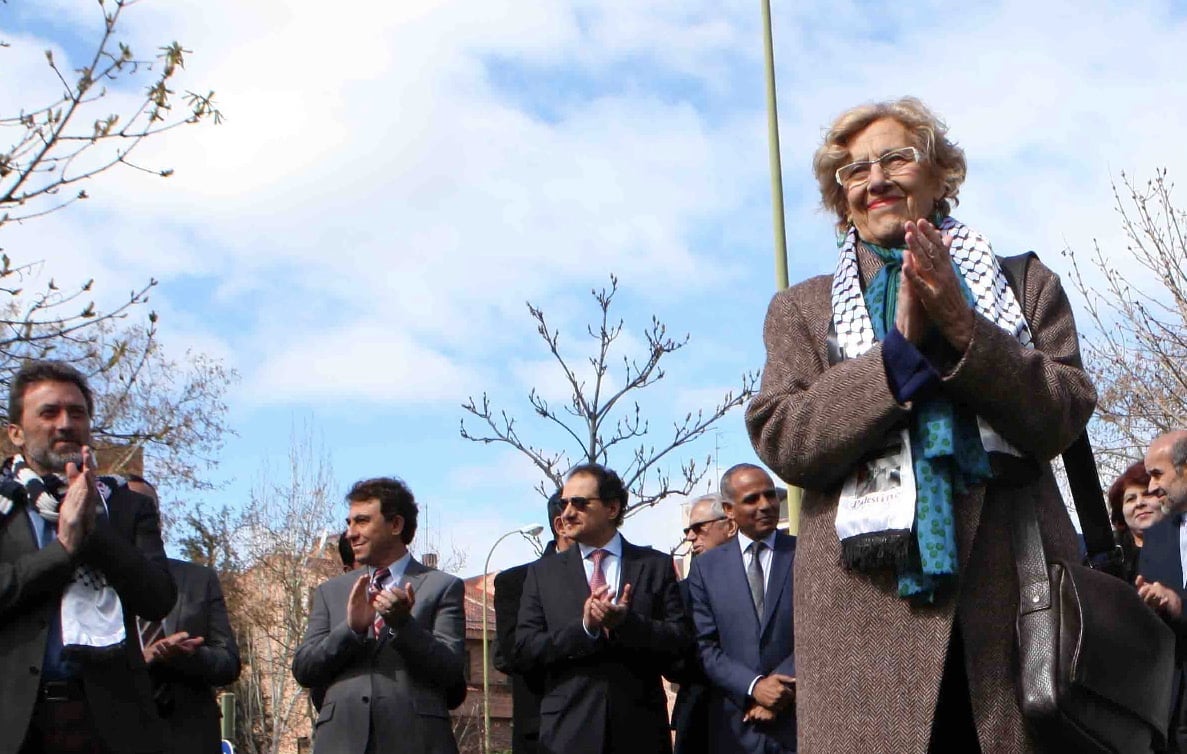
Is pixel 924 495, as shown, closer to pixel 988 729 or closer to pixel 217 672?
pixel 988 729

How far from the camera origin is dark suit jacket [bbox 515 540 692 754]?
7.47 metres

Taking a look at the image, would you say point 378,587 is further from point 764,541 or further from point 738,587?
point 764,541

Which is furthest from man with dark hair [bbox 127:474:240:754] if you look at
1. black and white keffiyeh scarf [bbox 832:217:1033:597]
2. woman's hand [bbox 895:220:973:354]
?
woman's hand [bbox 895:220:973:354]

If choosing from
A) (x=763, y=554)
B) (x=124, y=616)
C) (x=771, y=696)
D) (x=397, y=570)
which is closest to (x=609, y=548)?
(x=763, y=554)

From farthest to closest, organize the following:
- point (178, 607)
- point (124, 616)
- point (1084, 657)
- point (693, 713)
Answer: point (178, 607), point (693, 713), point (124, 616), point (1084, 657)

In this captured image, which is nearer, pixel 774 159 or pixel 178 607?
pixel 178 607

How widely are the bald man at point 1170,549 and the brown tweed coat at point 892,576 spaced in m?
3.10

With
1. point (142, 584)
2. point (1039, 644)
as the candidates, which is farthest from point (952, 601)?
point (142, 584)

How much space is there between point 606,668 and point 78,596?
9.39 feet

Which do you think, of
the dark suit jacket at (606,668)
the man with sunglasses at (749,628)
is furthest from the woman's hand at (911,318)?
the dark suit jacket at (606,668)

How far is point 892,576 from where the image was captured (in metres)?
3.40

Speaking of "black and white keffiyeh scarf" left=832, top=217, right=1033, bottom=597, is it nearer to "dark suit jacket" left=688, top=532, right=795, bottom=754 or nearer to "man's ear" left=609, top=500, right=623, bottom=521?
"dark suit jacket" left=688, top=532, right=795, bottom=754

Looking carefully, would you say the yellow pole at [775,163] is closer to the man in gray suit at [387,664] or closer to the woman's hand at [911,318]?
the man in gray suit at [387,664]

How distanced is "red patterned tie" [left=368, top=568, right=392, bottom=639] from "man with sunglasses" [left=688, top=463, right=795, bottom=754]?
1485 mm
